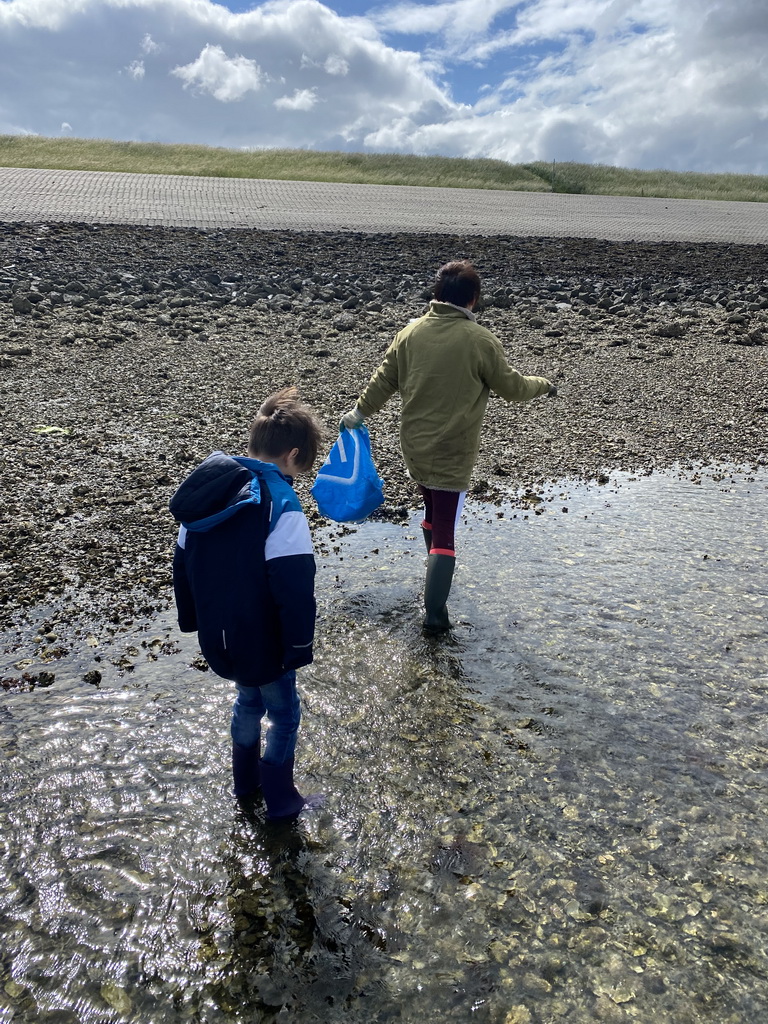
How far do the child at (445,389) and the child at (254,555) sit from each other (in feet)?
5.50

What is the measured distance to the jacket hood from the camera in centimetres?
283

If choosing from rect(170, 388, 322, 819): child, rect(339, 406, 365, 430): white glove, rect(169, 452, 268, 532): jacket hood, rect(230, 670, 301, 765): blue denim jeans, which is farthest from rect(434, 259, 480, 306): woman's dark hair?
rect(230, 670, 301, 765): blue denim jeans

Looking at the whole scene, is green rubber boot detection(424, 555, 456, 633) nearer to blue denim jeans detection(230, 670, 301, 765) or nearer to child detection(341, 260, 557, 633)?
child detection(341, 260, 557, 633)

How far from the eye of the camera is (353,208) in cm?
2239

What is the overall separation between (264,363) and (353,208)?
13399mm

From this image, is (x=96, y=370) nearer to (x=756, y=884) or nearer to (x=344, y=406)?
(x=344, y=406)

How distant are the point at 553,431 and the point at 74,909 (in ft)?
22.8

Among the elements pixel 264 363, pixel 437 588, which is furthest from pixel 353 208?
pixel 437 588

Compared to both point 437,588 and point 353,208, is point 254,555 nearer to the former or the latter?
point 437,588

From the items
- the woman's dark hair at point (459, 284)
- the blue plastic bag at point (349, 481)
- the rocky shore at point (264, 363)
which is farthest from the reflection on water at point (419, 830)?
the woman's dark hair at point (459, 284)

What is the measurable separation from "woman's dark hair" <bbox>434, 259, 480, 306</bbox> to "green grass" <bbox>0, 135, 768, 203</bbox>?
82.5ft

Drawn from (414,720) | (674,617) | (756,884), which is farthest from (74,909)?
(674,617)

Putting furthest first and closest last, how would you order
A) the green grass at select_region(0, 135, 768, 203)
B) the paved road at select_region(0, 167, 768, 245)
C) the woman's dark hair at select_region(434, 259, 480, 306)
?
the green grass at select_region(0, 135, 768, 203) → the paved road at select_region(0, 167, 768, 245) → the woman's dark hair at select_region(434, 259, 480, 306)

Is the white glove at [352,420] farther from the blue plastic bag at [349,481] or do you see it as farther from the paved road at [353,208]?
the paved road at [353,208]
